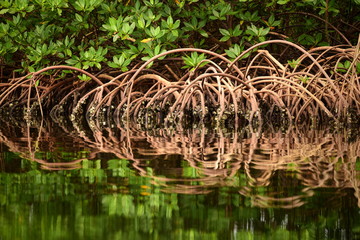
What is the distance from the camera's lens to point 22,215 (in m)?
1.81

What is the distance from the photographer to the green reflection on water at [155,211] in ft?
5.30

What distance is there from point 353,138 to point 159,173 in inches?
75.5

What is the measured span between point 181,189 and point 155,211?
37 cm

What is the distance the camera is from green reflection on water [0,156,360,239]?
1616 millimetres

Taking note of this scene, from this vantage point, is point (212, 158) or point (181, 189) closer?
point (181, 189)

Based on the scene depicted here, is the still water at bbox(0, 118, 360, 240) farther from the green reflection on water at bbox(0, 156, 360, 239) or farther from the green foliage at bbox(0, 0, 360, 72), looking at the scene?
the green foliage at bbox(0, 0, 360, 72)

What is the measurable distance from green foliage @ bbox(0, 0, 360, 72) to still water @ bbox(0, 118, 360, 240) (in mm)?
2451

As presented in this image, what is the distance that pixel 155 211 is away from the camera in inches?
74.4

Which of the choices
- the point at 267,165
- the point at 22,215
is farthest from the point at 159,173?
the point at 22,215

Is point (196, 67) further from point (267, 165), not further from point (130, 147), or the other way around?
point (267, 165)

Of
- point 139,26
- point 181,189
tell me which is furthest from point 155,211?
point 139,26

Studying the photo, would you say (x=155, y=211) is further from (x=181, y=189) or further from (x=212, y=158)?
(x=212, y=158)

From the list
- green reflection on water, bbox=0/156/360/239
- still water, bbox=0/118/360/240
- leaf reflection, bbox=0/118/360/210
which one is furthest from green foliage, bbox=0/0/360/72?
green reflection on water, bbox=0/156/360/239

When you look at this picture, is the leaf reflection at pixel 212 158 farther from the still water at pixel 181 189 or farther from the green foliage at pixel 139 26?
the green foliage at pixel 139 26
